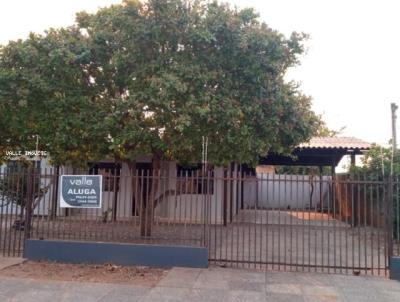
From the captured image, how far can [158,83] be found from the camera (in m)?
8.52

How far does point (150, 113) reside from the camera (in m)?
9.41

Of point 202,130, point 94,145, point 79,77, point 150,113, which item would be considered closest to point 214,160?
point 202,130

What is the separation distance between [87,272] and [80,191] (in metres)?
1.70

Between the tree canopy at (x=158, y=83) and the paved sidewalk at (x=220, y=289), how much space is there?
2.85 meters

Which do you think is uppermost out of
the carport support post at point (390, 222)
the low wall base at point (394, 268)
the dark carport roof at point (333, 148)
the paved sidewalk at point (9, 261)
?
the dark carport roof at point (333, 148)

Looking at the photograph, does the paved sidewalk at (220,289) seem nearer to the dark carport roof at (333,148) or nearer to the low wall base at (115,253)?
the low wall base at (115,253)

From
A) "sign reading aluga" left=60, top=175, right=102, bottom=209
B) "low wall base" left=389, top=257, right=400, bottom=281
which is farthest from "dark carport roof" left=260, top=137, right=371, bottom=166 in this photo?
"sign reading aluga" left=60, top=175, right=102, bottom=209

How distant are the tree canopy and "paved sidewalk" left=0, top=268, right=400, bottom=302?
285 centimetres

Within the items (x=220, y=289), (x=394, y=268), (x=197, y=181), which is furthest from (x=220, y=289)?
(x=197, y=181)

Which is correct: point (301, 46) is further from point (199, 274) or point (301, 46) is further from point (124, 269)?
point (124, 269)

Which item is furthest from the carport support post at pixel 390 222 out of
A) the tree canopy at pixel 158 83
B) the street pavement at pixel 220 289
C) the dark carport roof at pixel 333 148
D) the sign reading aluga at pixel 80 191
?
the dark carport roof at pixel 333 148

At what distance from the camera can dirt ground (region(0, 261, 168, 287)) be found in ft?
24.8

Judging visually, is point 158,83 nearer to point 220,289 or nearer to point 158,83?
point 158,83

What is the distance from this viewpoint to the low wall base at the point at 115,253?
8.40 meters
